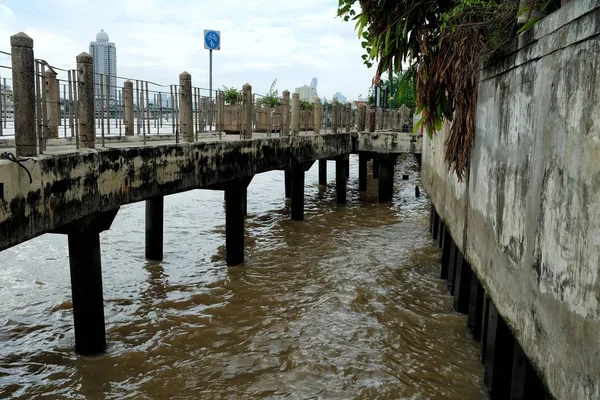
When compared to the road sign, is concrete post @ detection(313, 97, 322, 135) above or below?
below

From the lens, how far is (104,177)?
18.8 feet

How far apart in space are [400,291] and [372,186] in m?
14.1

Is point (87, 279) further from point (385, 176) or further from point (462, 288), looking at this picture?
point (385, 176)

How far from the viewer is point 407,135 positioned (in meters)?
16.4

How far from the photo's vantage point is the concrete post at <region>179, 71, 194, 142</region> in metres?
7.88

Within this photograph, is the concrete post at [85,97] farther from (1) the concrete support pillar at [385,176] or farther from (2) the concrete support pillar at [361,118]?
(2) the concrete support pillar at [361,118]

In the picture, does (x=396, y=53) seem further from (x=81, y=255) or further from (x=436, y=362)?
(x=81, y=255)

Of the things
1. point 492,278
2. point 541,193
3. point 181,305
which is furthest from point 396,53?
point 181,305

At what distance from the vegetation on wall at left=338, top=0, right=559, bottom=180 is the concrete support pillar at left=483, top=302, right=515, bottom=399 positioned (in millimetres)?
1920

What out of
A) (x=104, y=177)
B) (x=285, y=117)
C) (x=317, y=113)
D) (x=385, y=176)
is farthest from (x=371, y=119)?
(x=104, y=177)

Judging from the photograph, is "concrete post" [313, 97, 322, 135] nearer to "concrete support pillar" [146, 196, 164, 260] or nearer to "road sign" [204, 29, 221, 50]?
"road sign" [204, 29, 221, 50]

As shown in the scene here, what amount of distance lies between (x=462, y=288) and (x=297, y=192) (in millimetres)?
7268

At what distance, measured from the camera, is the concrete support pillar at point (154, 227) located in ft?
32.5

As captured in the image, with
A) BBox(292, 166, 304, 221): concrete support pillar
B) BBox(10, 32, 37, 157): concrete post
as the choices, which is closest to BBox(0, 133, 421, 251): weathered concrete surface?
BBox(10, 32, 37, 157): concrete post
